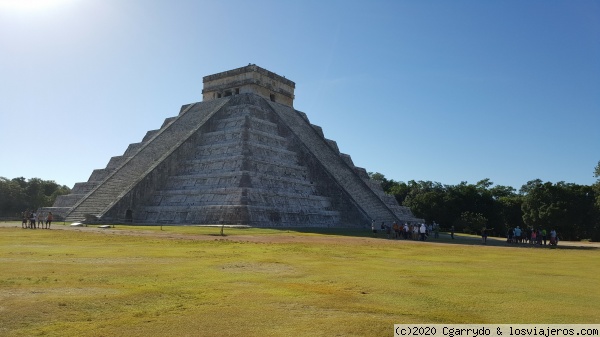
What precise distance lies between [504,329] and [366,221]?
26525 millimetres

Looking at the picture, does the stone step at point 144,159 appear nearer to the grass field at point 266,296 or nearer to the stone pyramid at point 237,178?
the stone pyramid at point 237,178

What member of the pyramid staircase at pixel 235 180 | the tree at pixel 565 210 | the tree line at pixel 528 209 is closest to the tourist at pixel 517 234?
the pyramid staircase at pixel 235 180

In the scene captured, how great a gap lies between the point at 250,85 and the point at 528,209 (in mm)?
31913

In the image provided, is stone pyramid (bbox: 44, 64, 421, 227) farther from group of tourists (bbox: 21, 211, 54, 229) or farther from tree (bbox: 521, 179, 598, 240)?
tree (bbox: 521, 179, 598, 240)

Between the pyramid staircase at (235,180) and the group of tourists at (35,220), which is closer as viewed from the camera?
the group of tourists at (35,220)

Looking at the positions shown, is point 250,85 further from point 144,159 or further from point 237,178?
point 237,178

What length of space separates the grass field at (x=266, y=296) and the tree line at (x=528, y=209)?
1442 inches

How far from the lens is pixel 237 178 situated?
29.8 meters

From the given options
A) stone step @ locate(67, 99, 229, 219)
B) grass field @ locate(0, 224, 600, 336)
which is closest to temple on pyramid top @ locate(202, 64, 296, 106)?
stone step @ locate(67, 99, 229, 219)

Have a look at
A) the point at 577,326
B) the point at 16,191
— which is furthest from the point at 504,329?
the point at 16,191

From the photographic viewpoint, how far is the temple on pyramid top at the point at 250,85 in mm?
41500

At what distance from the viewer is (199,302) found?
6031 mm

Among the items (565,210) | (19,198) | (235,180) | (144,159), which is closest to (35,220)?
(144,159)

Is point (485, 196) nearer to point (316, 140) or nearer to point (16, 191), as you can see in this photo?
point (316, 140)
